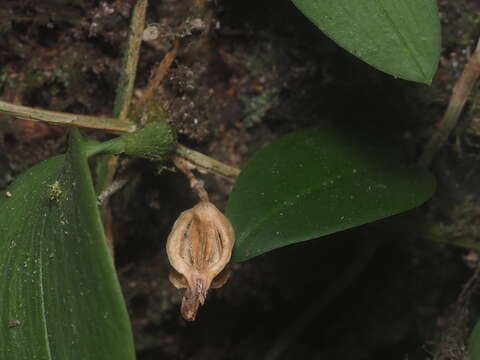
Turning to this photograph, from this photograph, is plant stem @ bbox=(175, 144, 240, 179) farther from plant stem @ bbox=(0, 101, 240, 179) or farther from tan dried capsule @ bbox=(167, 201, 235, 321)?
tan dried capsule @ bbox=(167, 201, 235, 321)

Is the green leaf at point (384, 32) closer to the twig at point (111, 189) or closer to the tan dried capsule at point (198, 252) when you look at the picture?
the tan dried capsule at point (198, 252)

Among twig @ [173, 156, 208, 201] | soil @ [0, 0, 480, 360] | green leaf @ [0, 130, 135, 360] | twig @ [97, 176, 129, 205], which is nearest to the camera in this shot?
green leaf @ [0, 130, 135, 360]

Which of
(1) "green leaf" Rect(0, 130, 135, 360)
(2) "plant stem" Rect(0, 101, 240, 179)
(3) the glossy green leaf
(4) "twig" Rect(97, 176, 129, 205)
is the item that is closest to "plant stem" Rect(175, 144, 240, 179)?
(2) "plant stem" Rect(0, 101, 240, 179)

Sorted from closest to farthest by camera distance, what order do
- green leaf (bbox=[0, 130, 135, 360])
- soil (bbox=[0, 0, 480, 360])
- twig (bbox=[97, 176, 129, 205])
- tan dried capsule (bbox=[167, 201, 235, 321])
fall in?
green leaf (bbox=[0, 130, 135, 360]), tan dried capsule (bbox=[167, 201, 235, 321]), twig (bbox=[97, 176, 129, 205]), soil (bbox=[0, 0, 480, 360])

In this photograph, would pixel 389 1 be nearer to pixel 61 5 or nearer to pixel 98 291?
pixel 98 291

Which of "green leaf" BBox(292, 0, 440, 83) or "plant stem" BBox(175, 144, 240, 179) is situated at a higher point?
"green leaf" BBox(292, 0, 440, 83)

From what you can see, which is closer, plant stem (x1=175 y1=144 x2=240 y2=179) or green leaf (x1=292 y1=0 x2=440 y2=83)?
green leaf (x1=292 y1=0 x2=440 y2=83)

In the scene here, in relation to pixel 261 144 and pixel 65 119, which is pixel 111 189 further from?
pixel 261 144

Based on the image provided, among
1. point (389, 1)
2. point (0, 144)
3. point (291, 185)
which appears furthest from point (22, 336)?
point (389, 1)

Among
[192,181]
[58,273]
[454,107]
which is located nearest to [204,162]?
[192,181]
